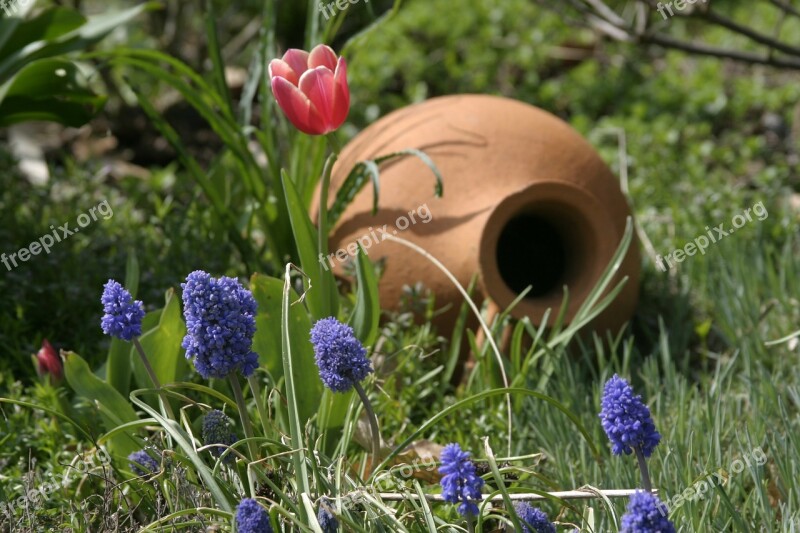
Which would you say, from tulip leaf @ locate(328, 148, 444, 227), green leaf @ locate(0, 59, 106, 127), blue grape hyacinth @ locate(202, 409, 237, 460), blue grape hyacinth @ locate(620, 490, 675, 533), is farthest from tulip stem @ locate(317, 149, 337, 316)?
green leaf @ locate(0, 59, 106, 127)

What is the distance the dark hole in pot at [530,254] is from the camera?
8.64ft

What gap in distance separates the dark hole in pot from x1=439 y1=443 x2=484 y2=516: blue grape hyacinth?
1.37 metres

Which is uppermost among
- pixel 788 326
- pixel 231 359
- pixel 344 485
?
pixel 231 359

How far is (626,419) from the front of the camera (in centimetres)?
128

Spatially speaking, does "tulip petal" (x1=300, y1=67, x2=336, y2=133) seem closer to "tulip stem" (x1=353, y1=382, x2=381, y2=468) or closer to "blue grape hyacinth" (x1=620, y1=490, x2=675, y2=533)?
"tulip stem" (x1=353, y1=382, x2=381, y2=468)

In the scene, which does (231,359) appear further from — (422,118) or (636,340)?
(636,340)

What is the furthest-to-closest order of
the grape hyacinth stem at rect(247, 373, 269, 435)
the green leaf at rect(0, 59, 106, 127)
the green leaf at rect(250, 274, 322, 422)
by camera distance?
the green leaf at rect(0, 59, 106, 127)
the green leaf at rect(250, 274, 322, 422)
the grape hyacinth stem at rect(247, 373, 269, 435)

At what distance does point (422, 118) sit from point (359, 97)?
1.60m

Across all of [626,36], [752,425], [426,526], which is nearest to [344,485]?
[426,526]

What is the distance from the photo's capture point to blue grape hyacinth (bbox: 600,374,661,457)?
128 cm

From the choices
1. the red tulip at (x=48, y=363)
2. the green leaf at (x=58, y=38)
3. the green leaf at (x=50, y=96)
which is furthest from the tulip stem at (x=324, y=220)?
the green leaf at (x=58, y=38)

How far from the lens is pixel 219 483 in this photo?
1.48 meters

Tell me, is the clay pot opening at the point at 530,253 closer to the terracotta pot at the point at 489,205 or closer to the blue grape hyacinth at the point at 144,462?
the terracotta pot at the point at 489,205

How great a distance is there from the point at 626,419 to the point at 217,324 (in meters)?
0.60
